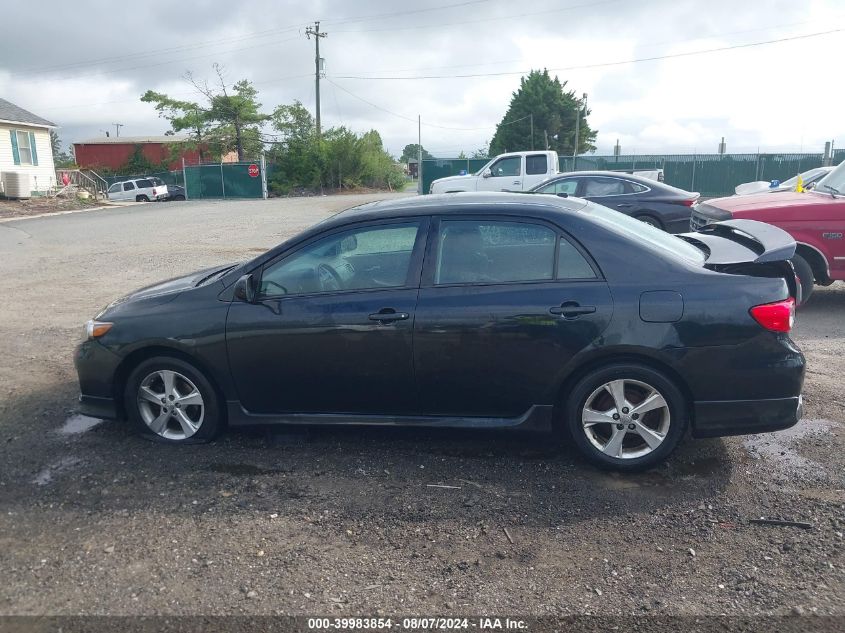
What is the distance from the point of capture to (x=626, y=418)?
423 centimetres

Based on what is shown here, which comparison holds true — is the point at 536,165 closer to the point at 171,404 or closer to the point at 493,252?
the point at 493,252

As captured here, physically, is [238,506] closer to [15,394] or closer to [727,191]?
[15,394]

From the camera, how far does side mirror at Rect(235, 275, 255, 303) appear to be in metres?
4.59

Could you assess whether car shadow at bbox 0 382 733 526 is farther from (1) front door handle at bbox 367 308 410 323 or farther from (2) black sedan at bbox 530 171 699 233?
(2) black sedan at bbox 530 171 699 233

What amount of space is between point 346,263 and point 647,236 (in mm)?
1944

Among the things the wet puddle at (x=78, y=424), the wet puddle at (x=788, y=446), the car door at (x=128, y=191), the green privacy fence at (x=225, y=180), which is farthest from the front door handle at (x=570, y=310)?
the car door at (x=128, y=191)

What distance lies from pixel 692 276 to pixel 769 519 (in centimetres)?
137

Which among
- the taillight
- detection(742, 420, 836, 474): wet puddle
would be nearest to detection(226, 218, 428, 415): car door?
the taillight

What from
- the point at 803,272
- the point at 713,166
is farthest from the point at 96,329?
the point at 713,166

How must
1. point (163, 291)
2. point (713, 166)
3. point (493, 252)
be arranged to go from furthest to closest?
point (713, 166)
point (163, 291)
point (493, 252)

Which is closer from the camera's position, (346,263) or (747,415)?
(747,415)

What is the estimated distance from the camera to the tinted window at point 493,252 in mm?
4375

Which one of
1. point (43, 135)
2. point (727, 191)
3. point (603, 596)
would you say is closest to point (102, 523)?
point (603, 596)

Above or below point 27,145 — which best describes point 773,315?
below
